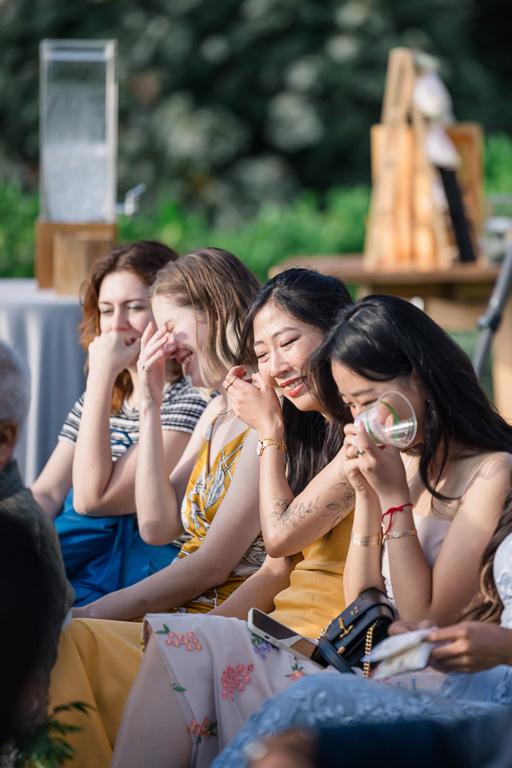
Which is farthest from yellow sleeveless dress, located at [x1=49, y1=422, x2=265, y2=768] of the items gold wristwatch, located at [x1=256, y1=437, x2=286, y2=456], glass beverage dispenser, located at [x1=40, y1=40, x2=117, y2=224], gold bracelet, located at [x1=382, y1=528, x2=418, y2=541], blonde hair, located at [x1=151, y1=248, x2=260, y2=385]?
glass beverage dispenser, located at [x1=40, y1=40, x2=117, y2=224]

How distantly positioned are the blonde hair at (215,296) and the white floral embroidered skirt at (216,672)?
97 cm

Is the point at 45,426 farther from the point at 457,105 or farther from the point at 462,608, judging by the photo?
the point at 457,105

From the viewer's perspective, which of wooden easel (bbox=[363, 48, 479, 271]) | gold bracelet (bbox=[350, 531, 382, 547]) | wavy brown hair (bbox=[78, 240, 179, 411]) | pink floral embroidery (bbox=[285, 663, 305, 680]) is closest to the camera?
pink floral embroidery (bbox=[285, 663, 305, 680])

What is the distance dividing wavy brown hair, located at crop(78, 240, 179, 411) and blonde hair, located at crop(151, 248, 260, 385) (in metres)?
0.36

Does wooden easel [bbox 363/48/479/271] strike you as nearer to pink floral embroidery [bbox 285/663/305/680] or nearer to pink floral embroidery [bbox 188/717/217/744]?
pink floral embroidery [bbox 285/663/305/680]

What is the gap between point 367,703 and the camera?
170cm

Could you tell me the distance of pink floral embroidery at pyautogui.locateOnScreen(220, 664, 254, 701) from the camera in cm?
200

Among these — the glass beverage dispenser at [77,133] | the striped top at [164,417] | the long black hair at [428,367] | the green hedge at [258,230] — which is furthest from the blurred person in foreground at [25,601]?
the green hedge at [258,230]

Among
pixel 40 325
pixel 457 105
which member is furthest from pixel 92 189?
pixel 457 105

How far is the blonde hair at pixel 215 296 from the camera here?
2.89 metres

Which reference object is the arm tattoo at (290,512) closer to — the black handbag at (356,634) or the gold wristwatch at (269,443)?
the gold wristwatch at (269,443)

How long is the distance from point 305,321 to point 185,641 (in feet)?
2.81

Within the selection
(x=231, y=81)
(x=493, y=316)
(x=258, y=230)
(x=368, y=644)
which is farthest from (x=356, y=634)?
(x=231, y=81)

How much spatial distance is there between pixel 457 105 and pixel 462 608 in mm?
14508
